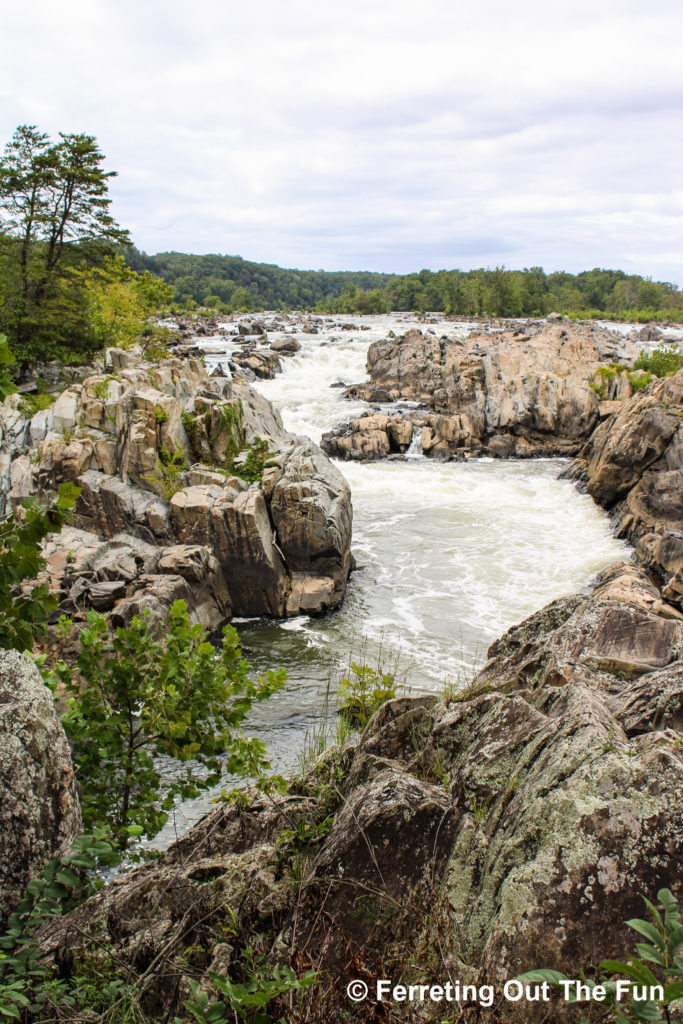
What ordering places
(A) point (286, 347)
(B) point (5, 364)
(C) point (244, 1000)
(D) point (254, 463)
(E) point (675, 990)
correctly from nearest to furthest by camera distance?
(E) point (675, 990) → (C) point (244, 1000) → (B) point (5, 364) → (D) point (254, 463) → (A) point (286, 347)

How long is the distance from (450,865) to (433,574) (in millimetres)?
14274

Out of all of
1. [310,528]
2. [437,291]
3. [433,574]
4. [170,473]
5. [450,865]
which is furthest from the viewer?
[437,291]

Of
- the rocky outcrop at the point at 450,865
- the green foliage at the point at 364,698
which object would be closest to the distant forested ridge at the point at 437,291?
the green foliage at the point at 364,698

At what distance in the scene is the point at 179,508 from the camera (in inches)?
583

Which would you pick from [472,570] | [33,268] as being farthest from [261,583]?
[33,268]

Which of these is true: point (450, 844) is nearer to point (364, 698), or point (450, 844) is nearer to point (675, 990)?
point (675, 990)

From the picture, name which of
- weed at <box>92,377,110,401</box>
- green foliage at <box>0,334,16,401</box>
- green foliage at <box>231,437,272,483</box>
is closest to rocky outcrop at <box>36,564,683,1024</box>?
green foliage at <box>0,334,16,401</box>

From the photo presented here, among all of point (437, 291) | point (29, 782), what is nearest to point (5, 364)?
point (29, 782)

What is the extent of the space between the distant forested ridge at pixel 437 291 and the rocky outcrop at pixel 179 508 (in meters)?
72.2

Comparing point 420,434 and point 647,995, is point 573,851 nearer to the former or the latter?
point 647,995

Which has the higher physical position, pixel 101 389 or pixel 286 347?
pixel 286 347

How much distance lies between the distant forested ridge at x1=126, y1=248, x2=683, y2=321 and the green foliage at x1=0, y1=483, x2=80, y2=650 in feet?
286

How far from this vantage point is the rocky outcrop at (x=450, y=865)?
259 centimetres

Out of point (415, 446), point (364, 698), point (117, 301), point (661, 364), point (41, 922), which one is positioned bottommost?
point (364, 698)
